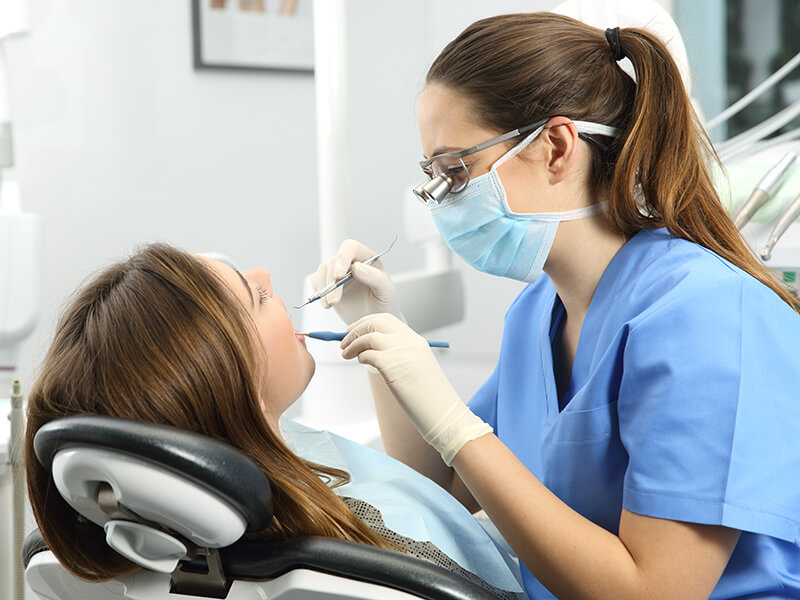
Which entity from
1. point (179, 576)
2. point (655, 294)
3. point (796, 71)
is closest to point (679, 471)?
point (655, 294)

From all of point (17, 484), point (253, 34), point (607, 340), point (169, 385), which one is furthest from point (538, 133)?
point (253, 34)

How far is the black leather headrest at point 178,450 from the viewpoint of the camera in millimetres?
648

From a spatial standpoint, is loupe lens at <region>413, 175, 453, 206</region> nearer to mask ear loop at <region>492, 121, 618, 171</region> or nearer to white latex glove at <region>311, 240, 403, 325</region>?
mask ear loop at <region>492, 121, 618, 171</region>

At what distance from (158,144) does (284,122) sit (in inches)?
19.8

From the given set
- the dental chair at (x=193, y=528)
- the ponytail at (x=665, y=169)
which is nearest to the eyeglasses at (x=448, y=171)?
the ponytail at (x=665, y=169)

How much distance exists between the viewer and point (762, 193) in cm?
154

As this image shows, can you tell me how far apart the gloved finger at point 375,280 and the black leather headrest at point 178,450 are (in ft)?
2.27

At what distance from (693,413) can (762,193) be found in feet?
2.69

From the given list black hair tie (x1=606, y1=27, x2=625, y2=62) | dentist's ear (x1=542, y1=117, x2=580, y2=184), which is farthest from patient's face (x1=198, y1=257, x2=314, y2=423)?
black hair tie (x1=606, y1=27, x2=625, y2=62)

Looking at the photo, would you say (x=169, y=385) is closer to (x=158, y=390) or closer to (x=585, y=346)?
(x=158, y=390)

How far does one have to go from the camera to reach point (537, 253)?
113 cm

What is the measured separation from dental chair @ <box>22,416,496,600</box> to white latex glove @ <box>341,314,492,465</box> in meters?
0.25

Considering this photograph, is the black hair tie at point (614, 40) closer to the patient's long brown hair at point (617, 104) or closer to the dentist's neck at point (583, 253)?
the patient's long brown hair at point (617, 104)

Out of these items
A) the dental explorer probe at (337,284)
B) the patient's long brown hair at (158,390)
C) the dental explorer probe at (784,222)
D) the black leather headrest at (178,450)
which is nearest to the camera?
the black leather headrest at (178,450)
